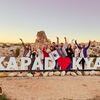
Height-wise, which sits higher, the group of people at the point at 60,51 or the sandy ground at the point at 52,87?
the group of people at the point at 60,51

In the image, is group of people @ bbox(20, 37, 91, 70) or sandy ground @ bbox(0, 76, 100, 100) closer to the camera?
sandy ground @ bbox(0, 76, 100, 100)

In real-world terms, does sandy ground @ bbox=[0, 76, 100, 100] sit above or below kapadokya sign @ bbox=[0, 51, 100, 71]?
below

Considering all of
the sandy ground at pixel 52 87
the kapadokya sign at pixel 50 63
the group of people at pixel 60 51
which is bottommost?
the sandy ground at pixel 52 87

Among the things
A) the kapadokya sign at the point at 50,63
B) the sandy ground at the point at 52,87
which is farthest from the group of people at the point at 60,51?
the sandy ground at the point at 52,87

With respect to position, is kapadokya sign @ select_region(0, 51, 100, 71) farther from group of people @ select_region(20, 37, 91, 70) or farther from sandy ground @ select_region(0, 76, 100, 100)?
sandy ground @ select_region(0, 76, 100, 100)

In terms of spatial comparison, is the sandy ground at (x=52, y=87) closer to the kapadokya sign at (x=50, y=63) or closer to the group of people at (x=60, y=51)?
the kapadokya sign at (x=50, y=63)

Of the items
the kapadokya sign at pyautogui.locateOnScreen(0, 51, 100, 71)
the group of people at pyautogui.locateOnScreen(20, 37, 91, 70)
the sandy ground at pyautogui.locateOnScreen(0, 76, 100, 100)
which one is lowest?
the sandy ground at pyautogui.locateOnScreen(0, 76, 100, 100)

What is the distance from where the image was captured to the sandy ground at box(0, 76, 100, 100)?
2270 cm

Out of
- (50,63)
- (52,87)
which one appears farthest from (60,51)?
(52,87)

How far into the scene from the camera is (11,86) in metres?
25.3

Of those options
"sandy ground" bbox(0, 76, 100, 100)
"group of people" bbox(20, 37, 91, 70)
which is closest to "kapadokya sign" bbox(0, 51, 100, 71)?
"group of people" bbox(20, 37, 91, 70)

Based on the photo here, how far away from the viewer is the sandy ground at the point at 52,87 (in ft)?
74.5

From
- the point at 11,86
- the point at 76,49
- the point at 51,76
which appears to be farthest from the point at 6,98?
the point at 76,49

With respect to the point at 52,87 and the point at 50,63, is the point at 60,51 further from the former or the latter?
the point at 52,87
